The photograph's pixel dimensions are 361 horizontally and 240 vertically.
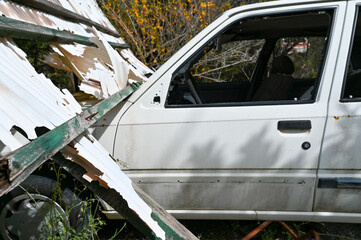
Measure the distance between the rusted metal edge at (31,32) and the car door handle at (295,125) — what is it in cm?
153

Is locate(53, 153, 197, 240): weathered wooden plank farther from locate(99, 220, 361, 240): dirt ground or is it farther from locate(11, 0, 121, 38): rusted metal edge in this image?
locate(11, 0, 121, 38): rusted metal edge

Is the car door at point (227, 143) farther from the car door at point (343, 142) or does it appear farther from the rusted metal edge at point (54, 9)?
the rusted metal edge at point (54, 9)

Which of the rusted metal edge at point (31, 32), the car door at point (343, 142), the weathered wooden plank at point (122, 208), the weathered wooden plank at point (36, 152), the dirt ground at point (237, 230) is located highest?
the rusted metal edge at point (31, 32)

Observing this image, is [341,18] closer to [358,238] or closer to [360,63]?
[360,63]

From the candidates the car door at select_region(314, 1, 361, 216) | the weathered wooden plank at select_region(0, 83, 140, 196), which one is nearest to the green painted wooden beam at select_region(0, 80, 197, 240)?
the weathered wooden plank at select_region(0, 83, 140, 196)

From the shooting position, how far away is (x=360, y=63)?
2461 mm

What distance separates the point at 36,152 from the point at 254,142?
147 cm

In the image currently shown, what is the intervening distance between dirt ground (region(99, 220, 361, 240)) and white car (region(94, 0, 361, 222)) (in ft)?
1.72

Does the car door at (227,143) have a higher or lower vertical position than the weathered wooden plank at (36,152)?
lower

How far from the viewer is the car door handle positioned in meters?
2.03

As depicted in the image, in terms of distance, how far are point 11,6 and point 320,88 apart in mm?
2043

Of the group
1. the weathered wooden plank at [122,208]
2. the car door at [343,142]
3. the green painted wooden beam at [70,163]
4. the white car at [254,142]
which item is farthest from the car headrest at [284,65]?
the weathered wooden plank at [122,208]

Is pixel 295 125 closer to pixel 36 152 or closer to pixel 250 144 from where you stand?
pixel 250 144

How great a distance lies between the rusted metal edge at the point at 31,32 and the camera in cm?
140
